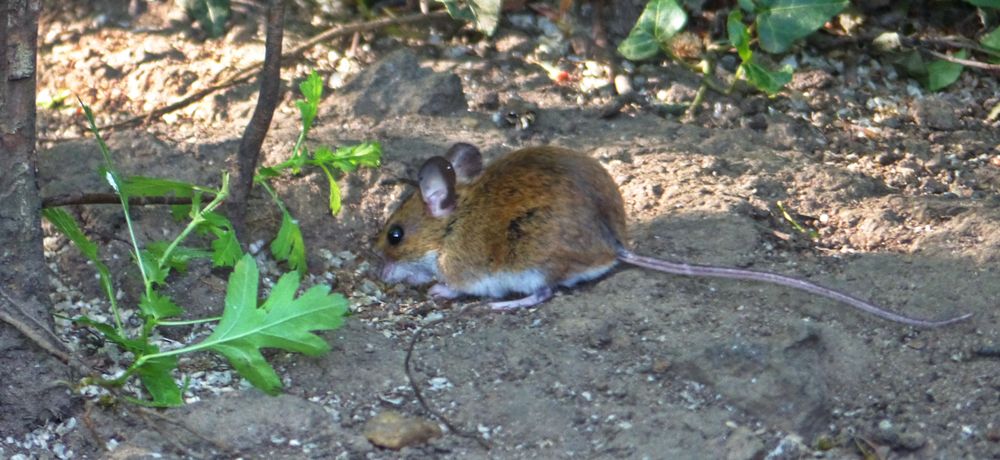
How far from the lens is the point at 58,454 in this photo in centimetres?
400

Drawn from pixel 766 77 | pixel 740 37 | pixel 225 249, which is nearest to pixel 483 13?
pixel 740 37

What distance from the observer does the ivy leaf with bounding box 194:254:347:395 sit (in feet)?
13.8

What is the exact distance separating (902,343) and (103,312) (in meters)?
3.02

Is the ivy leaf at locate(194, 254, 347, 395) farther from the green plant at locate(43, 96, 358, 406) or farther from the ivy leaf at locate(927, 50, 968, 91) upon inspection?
the ivy leaf at locate(927, 50, 968, 91)

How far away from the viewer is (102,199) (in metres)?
4.74

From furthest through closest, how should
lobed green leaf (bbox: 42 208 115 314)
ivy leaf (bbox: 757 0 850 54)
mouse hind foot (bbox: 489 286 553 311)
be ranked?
ivy leaf (bbox: 757 0 850 54)
mouse hind foot (bbox: 489 286 553 311)
lobed green leaf (bbox: 42 208 115 314)

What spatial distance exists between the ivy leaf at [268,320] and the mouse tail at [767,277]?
56.0 inches

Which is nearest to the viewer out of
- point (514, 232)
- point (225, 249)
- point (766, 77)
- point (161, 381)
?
point (161, 381)

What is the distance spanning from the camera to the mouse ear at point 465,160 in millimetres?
5715

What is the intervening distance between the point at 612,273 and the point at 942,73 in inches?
105

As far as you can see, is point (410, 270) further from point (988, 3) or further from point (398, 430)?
point (988, 3)

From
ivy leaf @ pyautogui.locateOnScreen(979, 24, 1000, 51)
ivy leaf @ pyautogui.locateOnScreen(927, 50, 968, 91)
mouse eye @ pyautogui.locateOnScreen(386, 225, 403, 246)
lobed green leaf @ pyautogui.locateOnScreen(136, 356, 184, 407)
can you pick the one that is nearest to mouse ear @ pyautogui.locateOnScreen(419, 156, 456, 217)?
mouse eye @ pyautogui.locateOnScreen(386, 225, 403, 246)

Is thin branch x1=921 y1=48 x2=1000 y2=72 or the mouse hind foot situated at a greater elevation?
thin branch x1=921 y1=48 x2=1000 y2=72

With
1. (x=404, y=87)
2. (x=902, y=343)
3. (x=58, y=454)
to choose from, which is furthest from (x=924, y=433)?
(x=404, y=87)
